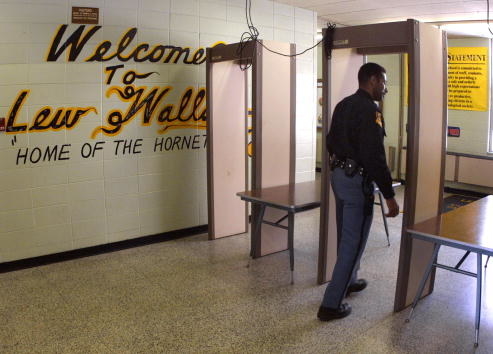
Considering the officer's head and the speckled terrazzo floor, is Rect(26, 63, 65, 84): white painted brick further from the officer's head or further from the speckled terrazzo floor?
the officer's head

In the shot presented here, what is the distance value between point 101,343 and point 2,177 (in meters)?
1.79

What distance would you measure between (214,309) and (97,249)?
1.64 metres

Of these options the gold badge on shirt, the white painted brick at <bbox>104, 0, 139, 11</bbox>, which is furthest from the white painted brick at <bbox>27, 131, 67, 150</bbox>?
the gold badge on shirt

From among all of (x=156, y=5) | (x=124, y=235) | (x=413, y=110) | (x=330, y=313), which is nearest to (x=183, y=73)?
(x=156, y=5)

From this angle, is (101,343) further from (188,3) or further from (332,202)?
(188,3)

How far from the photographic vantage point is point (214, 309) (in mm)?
3307

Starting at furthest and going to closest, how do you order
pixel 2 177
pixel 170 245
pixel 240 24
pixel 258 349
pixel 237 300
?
pixel 240 24
pixel 170 245
pixel 2 177
pixel 237 300
pixel 258 349

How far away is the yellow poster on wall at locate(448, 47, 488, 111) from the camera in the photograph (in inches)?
267

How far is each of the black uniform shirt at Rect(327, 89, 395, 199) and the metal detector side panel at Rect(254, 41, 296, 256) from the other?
3.85ft

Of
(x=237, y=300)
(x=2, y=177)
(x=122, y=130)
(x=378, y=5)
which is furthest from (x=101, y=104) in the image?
(x=378, y=5)

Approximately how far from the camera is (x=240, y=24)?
5207mm

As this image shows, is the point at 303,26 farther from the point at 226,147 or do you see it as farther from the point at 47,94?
the point at 47,94

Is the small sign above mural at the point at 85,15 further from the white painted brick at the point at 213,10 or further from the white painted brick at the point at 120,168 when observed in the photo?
the white painted brick at the point at 120,168

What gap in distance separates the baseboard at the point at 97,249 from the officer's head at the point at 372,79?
2.64 m
